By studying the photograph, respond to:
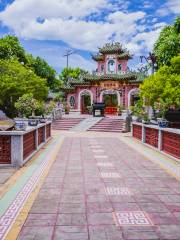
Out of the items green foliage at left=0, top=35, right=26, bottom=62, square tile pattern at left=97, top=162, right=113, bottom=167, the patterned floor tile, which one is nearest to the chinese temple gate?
green foliage at left=0, top=35, right=26, bottom=62

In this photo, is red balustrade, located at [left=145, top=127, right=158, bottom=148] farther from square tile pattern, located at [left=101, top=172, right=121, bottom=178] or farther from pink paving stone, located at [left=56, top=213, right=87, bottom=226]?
pink paving stone, located at [left=56, top=213, right=87, bottom=226]

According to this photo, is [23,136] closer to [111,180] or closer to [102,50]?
[111,180]

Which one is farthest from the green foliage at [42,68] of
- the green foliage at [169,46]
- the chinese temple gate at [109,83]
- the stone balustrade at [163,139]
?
the stone balustrade at [163,139]

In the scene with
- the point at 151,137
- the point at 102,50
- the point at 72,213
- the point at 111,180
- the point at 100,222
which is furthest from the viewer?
the point at 102,50

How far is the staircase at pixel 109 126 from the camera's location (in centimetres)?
2581

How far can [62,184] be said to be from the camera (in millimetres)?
6645

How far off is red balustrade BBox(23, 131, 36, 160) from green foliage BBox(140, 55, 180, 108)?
9.48 metres

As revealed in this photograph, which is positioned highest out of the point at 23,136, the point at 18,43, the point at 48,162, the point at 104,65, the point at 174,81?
the point at 18,43

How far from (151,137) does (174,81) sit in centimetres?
625

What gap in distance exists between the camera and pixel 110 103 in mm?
40344

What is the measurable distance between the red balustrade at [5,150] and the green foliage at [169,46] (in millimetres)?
15190

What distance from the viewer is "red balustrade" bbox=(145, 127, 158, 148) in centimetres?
1336

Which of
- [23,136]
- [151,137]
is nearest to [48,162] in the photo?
[23,136]

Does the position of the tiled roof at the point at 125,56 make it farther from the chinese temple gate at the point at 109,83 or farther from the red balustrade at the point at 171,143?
the red balustrade at the point at 171,143
